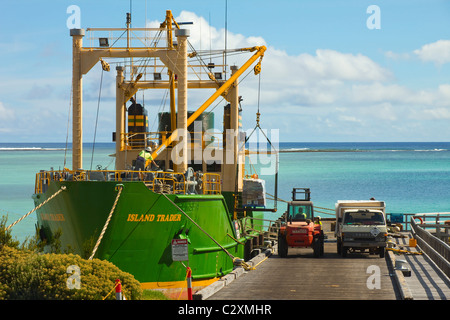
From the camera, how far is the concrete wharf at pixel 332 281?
1847 centimetres

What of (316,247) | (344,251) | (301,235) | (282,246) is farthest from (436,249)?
(282,246)

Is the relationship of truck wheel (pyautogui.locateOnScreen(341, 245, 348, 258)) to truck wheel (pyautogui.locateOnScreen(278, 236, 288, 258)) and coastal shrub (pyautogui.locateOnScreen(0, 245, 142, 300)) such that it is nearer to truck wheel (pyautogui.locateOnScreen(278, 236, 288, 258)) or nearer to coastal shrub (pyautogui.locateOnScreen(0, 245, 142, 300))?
truck wheel (pyautogui.locateOnScreen(278, 236, 288, 258))

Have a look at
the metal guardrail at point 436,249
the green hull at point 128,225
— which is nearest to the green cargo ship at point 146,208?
the green hull at point 128,225

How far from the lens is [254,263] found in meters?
25.4

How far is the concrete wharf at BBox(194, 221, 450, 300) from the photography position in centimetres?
1847

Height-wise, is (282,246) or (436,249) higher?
(436,249)

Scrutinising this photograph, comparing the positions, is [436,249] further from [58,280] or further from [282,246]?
[58,280]

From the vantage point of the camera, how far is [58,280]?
16.2 metres

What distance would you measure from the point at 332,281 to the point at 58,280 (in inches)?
340

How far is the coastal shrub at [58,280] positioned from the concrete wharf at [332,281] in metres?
2.25

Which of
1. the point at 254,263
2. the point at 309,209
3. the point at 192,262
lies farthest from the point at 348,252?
the point at 192,262

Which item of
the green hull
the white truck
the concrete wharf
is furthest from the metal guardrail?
the green hull
